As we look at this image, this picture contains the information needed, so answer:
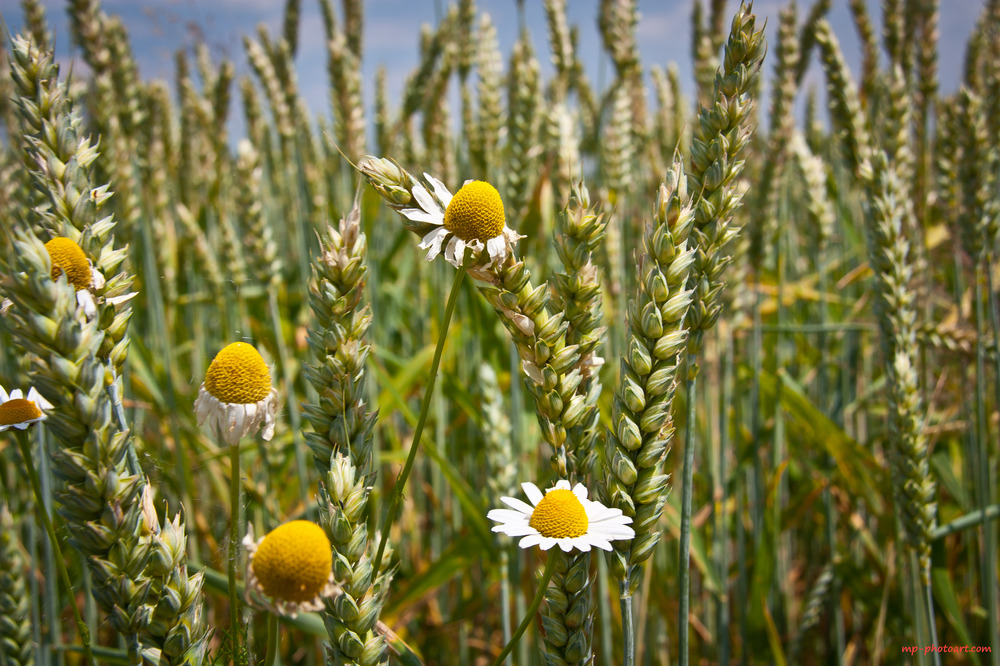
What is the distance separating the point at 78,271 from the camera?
770 millimetres

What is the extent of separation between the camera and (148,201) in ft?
9.61

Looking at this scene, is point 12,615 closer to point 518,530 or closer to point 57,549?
point 57,549

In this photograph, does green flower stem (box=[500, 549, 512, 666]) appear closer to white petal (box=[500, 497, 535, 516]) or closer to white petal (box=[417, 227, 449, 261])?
white petal (box=[500, 497, 535, 516])

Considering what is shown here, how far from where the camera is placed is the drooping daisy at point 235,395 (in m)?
0.75

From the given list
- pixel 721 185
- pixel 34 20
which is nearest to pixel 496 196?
pixel 721 185

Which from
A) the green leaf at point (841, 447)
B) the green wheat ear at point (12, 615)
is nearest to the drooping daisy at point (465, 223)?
the green wheat ear at point (12, 615)

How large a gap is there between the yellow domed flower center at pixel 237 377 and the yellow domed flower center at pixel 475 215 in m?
0.30

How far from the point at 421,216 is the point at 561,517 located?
431mm

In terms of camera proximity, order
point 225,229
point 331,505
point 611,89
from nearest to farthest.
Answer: point 331,505 → point 225,229 → point 611,89

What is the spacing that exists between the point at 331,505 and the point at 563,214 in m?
0.49

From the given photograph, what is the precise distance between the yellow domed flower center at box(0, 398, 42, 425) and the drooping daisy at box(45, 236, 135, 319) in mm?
172

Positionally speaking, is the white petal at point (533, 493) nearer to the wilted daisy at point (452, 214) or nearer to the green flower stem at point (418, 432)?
the green flower stem at point (418, 432)

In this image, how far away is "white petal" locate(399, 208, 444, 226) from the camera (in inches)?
Result: 32.4

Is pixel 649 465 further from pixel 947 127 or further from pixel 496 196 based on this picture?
pixel 947 127
